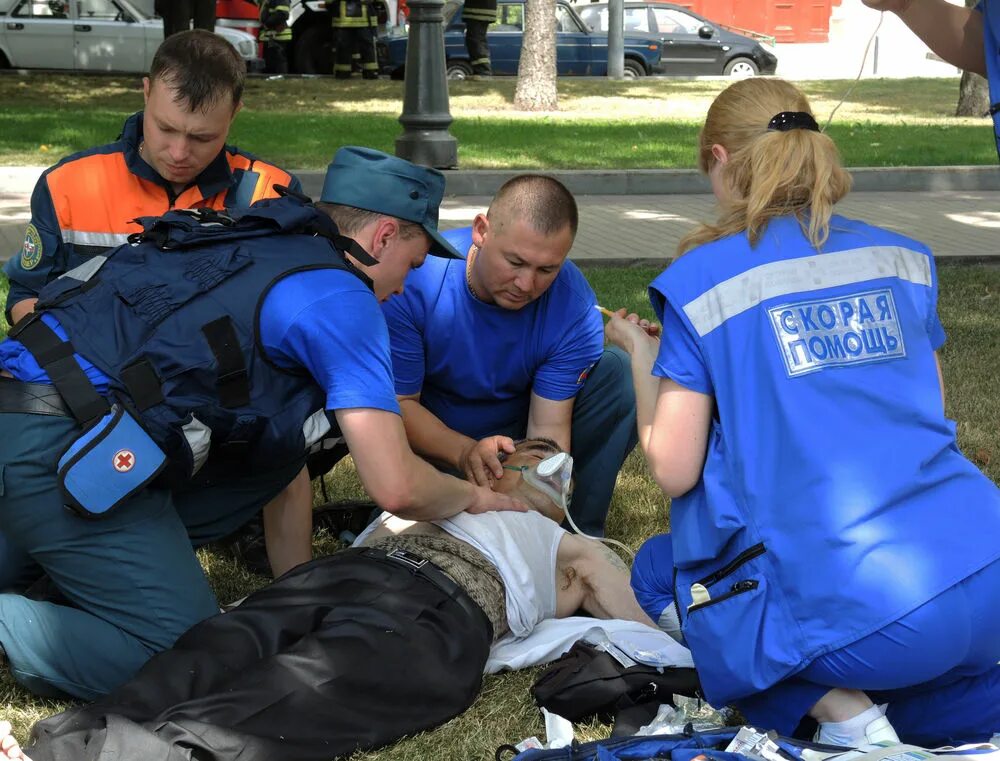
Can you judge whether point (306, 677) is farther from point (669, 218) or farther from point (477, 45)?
point (477, 45)

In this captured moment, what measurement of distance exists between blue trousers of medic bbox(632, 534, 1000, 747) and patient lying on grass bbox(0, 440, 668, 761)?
2.31ft

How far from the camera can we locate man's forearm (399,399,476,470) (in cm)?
399

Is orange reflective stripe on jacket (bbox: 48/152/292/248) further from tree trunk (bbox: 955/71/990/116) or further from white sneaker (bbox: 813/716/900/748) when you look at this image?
tree trunk (bbox: 955/71/990/116)

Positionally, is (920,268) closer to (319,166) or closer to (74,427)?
(74,427)

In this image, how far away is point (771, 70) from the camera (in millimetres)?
24281

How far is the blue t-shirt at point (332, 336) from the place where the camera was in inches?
113

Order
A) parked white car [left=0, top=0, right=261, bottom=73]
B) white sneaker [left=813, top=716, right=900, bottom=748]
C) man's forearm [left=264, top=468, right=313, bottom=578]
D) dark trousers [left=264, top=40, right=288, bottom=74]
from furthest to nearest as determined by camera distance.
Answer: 1. dark trousers [left=264, top=40, right=288, bottom=74]
2. parked white car [left=0, top=0, right=261, bottom=73]
3. man's forearm [left=264, top=468, right=313, bottom=578]
4. white sneaker [left=813, top=716, right=900, bottom=748]

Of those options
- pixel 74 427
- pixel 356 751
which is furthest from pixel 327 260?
pixel 356 751

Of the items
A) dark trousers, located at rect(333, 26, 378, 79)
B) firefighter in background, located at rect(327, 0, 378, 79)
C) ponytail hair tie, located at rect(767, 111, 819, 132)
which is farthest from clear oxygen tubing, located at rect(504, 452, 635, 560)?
dark trousers, located at rect(333, 26, 378, 79)

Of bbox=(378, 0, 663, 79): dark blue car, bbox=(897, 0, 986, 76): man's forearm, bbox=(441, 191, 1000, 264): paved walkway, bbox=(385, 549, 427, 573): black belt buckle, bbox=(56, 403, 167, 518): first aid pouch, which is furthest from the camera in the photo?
bbox=(378, 0, 663, 79): dark blue car

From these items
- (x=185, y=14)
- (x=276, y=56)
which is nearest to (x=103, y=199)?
(x=185, y=14)

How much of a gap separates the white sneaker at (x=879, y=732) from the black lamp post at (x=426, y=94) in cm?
786

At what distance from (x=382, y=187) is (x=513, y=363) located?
0.99m

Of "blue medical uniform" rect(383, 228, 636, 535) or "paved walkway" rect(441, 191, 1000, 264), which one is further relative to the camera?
"paved walkway" rect(441, 191, 1000, 264)
